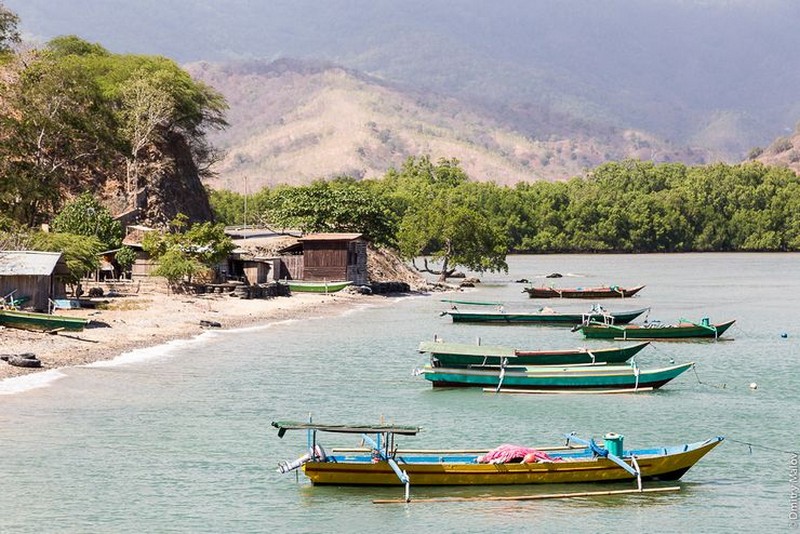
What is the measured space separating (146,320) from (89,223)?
1692 centimetres

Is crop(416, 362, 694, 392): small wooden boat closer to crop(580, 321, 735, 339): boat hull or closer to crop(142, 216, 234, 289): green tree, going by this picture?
crop(580, 321, 735, 339): boat hull

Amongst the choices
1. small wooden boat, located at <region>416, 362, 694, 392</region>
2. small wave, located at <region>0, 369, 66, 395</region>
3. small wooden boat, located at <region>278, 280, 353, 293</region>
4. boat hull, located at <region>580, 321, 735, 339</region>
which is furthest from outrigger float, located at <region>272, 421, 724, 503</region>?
small wooden boat, located at <region>278, 280, 353, 293</region>

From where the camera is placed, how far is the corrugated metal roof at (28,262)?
2128 inches

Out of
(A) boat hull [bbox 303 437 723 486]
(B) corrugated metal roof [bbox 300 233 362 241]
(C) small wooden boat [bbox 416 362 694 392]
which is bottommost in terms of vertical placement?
(A) boat hull [bbox 303 437 723 486]

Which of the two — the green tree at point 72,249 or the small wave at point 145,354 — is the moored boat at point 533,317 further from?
the green tree at point 72,249

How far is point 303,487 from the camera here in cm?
2908

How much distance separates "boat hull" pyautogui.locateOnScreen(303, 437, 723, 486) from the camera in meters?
28.1

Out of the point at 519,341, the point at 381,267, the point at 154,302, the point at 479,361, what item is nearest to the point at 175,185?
the point at 381,267

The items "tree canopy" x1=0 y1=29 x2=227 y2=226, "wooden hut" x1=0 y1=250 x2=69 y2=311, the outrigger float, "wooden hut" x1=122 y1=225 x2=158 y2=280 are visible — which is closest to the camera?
the outrigger float

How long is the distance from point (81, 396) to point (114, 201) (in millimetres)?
63874

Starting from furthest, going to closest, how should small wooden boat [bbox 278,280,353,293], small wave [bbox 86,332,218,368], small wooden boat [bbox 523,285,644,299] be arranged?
small wooden boat [bbox 523,285,644,299]
small wooden boat [bbox 278,280,353,293]
small wave [bbox 86,332,218,368]

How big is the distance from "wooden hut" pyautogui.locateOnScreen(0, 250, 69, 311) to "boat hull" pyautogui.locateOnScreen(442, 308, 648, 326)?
25805mm

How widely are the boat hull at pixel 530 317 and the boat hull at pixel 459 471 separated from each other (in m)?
42.5

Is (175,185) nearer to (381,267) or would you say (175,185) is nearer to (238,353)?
(381,267)
